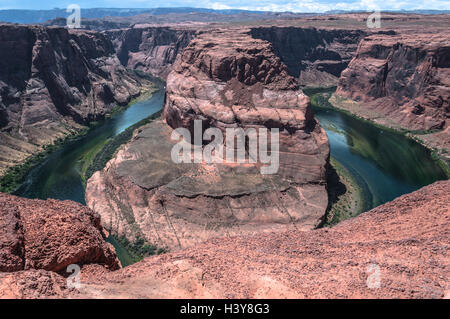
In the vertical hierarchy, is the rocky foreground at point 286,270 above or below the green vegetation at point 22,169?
above

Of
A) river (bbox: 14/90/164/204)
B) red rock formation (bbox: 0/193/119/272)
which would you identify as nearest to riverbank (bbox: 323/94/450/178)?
red rock formation (bbox: 0/193/119/272)

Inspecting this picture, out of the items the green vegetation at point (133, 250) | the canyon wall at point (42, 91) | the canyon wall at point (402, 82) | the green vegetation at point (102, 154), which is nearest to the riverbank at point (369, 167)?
the canyon wall at point (402, 82)

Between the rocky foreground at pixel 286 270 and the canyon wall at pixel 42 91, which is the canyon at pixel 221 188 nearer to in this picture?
the rocky foreground at pixel 286 270

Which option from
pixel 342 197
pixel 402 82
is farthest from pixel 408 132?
pixel 342 197

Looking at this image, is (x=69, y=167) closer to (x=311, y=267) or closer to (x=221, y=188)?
(x=221, y=188)

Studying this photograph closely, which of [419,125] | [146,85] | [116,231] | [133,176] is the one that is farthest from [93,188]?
[146,85]
